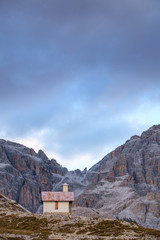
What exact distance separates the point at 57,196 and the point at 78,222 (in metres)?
17.8

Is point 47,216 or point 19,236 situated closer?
point 19,236

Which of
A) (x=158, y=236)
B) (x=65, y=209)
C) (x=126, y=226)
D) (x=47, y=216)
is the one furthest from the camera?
(x=65, y=209)

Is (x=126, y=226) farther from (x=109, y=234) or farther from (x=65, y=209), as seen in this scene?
(x=65, y=209)

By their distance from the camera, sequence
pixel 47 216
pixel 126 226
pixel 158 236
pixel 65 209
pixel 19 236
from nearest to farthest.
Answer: pixel 19 236
pixel 158 236
pixel 126 226
pixel 47 216
pixel 65 209

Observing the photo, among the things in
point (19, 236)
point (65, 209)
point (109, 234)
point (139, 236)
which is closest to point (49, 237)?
point (19, 236)

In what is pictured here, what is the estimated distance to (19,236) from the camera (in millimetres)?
51312

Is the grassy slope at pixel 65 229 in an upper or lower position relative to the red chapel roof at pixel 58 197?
lower

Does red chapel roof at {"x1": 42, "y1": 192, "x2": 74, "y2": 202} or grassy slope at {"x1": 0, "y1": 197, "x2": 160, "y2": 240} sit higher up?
red chapel roof at {"x1": 42, "y1": 192, "x2": 74, "y2": 202}

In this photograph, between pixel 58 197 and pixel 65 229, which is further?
pixel 58 197

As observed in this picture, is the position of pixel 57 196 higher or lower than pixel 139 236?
higher

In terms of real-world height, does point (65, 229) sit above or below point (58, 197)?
below

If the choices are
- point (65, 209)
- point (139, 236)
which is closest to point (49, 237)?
point (139, 236)

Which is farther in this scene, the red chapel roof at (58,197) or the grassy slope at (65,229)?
the red chapel roof at (58,197)

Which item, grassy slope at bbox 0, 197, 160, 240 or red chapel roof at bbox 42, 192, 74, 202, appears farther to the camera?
red chapel roof at bbox 42, 192, 74, 202
